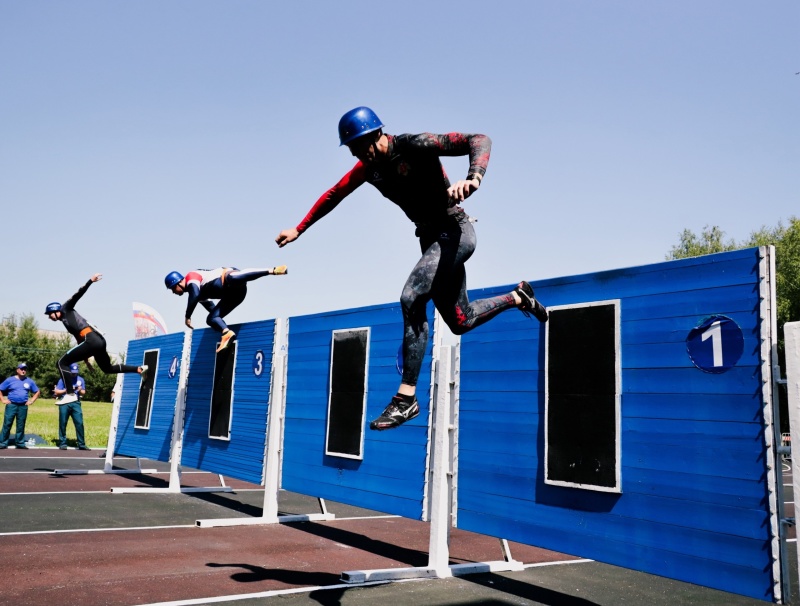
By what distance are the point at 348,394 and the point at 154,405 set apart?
272 inches

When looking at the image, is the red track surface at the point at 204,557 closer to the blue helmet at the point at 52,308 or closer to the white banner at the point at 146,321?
the blue helmet at the point at 52,308

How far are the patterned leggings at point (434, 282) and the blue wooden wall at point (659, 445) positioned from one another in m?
→ 2.24

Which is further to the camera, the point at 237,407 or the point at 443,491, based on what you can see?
the point at 237,407

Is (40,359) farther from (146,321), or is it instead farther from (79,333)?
(79,333)

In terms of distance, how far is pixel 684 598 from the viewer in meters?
6.53

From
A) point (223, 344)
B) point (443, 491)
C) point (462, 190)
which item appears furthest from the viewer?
point (223, 344)

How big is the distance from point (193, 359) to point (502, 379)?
307 inches

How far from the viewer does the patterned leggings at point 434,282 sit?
4.27m

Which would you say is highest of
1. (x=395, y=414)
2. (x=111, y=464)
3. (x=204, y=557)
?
(x=395, y=414)

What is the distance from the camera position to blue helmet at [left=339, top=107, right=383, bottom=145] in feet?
12.9

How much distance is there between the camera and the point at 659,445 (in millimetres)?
5758

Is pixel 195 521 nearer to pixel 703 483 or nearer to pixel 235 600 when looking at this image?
pixel 235 600

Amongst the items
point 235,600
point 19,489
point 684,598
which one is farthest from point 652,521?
point 19,489

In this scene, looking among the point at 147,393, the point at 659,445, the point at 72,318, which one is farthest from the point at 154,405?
the point at 659,445
